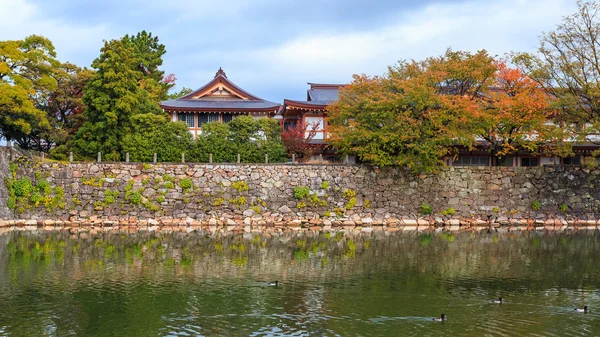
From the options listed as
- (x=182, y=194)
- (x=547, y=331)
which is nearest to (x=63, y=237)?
(x=182, y=194)

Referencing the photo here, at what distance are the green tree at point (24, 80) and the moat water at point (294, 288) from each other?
1256cm

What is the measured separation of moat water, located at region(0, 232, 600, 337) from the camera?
13.7 m

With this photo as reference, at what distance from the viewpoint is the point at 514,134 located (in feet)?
127

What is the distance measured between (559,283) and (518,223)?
20422mm

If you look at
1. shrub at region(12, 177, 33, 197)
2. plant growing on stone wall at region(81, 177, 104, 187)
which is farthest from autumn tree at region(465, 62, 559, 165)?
shrub at region(12, 177, 33, 197)

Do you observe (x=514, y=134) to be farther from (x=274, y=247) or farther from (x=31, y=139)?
(x=31, y=139)

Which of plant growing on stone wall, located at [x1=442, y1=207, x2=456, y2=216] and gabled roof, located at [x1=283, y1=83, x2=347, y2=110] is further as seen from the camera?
gabled roof, located at [x1=283, y1=83, x2=347, y2=110]

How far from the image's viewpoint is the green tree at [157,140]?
126ft

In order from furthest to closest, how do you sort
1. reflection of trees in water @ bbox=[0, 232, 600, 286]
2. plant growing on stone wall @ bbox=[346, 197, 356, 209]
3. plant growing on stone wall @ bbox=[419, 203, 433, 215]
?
plant growing on stone wall @ bbox=[419, 203, 433, 215], plant growing on stone wall @ bbox=[346, 197, 356, 209], reflection of trees in water @ bbox=[0, 232, 600, 286]

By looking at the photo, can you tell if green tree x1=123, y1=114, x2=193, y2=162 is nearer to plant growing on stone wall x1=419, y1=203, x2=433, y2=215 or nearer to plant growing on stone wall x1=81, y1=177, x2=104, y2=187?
plant growing on stone wall x1=81, y1=177, x2=104, y2=187

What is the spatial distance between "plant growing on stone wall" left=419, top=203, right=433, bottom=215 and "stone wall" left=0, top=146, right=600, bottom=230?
0.20 metres

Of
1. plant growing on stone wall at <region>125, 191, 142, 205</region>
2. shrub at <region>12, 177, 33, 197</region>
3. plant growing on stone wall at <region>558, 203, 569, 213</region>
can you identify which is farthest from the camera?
plant growing on stone wall at <region>558, 203, 569, 213</region>

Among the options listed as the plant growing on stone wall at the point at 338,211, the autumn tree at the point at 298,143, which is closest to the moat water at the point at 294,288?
the plant growing on stone wall at the point at 338,211

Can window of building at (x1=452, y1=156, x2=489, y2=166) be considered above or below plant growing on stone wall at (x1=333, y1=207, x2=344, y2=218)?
above
